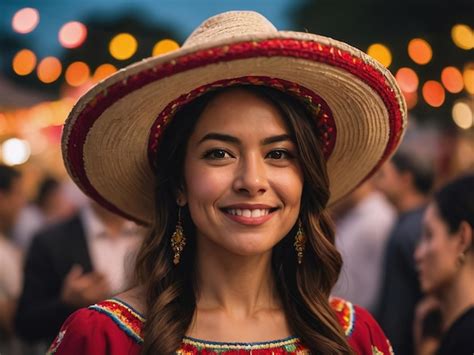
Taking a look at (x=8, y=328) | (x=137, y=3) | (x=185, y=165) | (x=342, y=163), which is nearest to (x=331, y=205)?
(x=342, y=163)

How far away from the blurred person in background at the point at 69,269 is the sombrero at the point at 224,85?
1.31 metres

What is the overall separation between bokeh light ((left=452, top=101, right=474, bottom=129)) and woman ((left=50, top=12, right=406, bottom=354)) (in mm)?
6650

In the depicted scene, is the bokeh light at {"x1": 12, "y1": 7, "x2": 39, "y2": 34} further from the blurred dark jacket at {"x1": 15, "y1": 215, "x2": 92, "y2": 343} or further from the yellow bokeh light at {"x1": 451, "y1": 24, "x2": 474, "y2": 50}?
the yellow bokeh light at {"x1": 451, "y1": 24, "x2": 474, "y2": 50}

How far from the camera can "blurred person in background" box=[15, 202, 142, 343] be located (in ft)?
13.6

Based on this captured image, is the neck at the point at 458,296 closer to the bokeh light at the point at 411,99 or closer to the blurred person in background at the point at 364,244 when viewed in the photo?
the blurred person in background at the point at 364,244

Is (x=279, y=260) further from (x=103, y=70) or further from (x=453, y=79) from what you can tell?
(x=453, y=79)

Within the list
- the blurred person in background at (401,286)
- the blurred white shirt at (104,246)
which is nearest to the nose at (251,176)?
the blurred white shirt at (104,246)

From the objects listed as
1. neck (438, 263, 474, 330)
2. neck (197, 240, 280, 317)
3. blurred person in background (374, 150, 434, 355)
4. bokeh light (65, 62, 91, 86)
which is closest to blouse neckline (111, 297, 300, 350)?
neck (197, 240, 280, 317)

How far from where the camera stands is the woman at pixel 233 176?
2338mm

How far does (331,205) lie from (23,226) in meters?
5.87

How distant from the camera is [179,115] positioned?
258 cm

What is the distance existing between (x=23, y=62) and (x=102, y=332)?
22.3 ft

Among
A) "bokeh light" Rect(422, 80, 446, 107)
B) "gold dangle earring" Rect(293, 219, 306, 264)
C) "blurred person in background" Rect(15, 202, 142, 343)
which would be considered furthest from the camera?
"bokeh light" Rect(422, 80, 446, 107)

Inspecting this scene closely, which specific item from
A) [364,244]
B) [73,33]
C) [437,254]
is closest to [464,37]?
[364,244]
